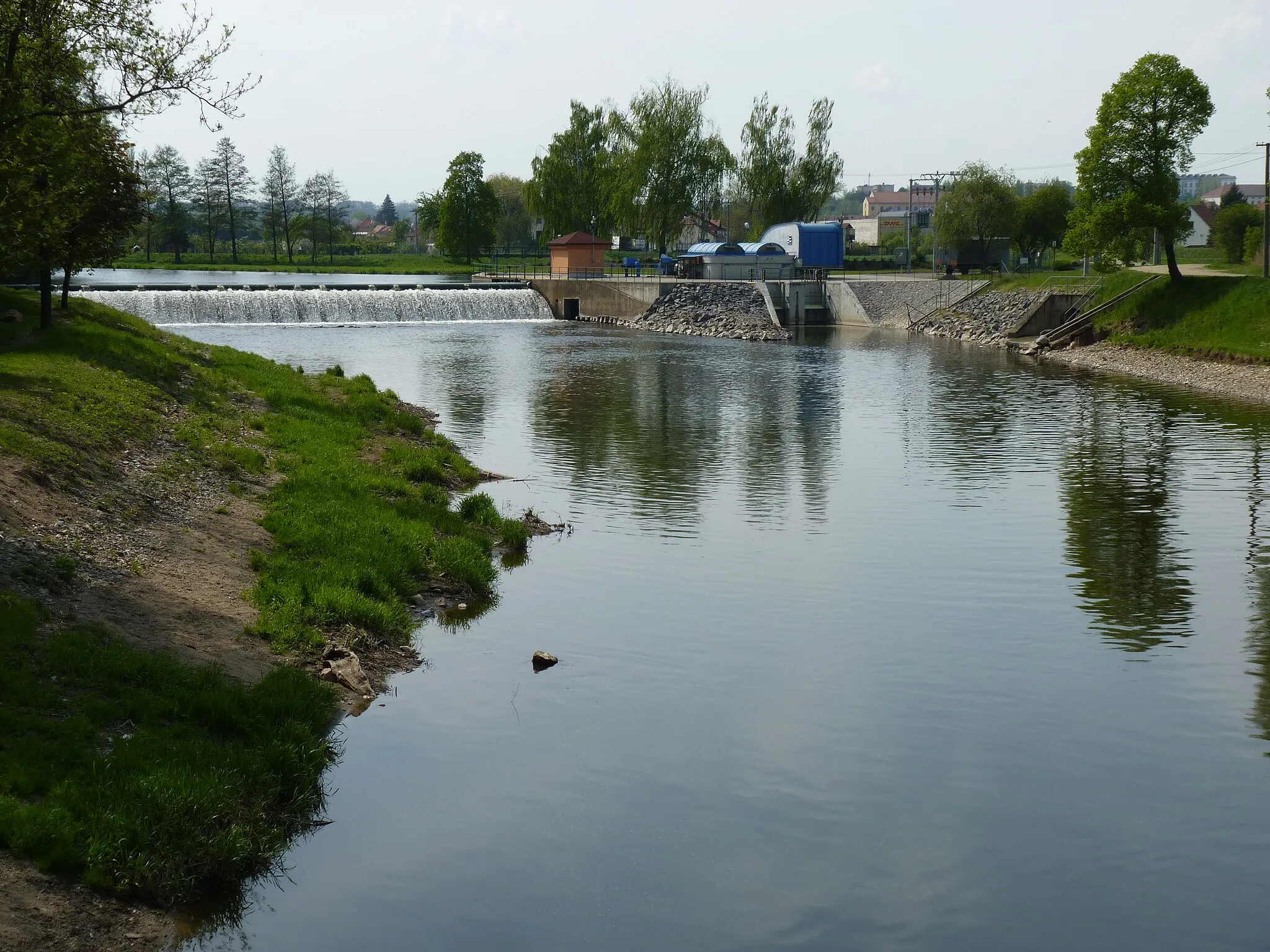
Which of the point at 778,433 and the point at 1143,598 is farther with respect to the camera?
the point at 778,433

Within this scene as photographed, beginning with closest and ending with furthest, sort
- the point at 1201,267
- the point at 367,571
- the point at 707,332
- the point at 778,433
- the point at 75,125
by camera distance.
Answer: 1. the point at 367,571
2. the point at 75,125
3. the point at 778,433
4. the point at 1201,267
5. the point at 707,332

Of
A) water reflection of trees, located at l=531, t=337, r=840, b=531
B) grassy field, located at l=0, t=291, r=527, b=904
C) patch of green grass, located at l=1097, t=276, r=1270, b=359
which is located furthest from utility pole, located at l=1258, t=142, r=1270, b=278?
grassy field, located at l=0, t=291, r=527, b=904

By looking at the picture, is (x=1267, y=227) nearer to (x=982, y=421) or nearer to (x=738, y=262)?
(x=982, y=421)

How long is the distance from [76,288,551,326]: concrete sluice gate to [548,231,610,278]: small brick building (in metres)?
4.96

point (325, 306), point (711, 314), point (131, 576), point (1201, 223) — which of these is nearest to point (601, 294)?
point (711, 314)

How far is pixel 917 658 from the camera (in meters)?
14.8

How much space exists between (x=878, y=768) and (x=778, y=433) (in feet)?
70.4

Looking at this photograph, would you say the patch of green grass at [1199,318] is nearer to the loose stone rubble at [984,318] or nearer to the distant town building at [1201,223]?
the loose stone rubble at [984,318]

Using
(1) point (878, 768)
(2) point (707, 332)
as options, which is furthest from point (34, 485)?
(2) point (707, 332)

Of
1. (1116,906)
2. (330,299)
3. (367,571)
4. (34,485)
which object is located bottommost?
(1116,906)

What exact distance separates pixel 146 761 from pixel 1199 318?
48.5 metres

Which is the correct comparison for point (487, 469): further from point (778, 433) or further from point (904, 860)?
point (904, 860)

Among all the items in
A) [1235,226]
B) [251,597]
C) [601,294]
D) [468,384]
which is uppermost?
[1235,226]

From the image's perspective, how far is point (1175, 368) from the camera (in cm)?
4638
